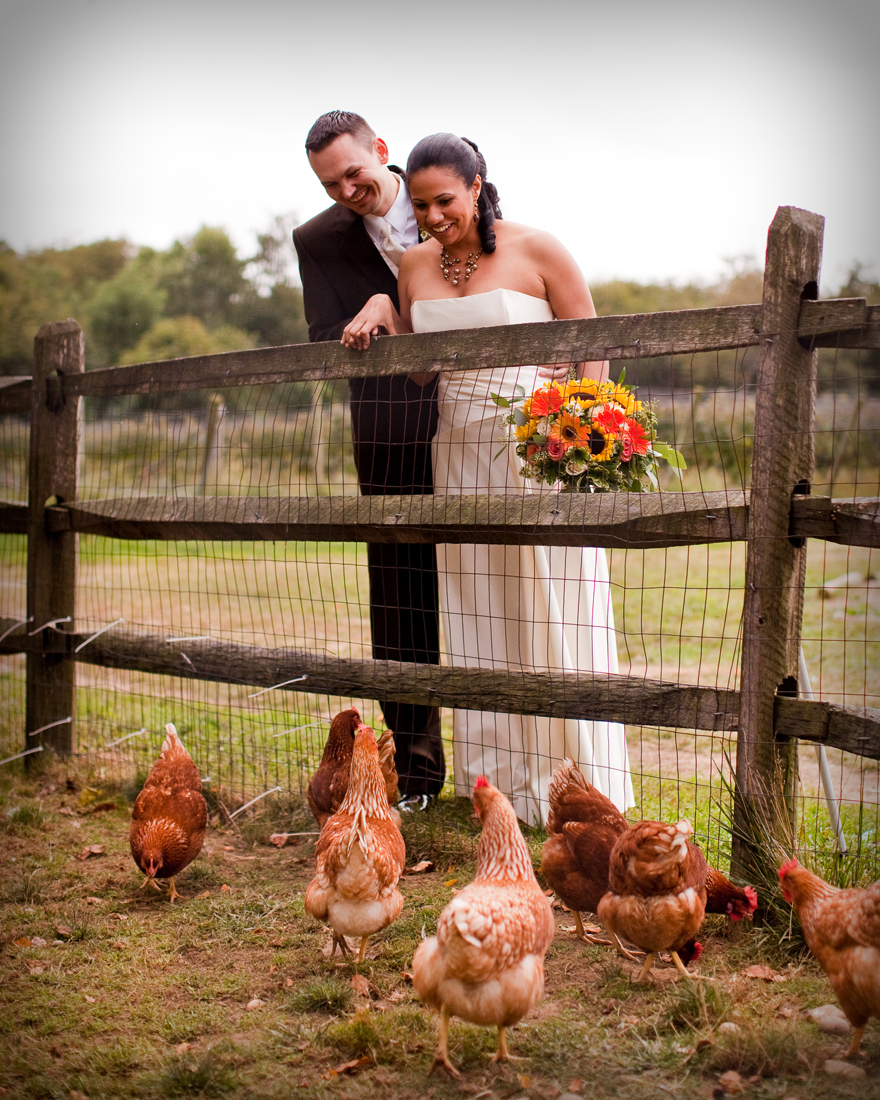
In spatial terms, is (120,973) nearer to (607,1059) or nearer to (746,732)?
(607,1059)

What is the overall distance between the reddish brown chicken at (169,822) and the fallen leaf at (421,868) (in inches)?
32.6

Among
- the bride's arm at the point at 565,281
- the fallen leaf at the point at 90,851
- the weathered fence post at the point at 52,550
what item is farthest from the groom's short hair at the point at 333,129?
the fallen leaf at the point at 90,851

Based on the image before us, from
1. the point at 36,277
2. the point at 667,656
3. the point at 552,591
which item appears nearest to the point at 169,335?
the point at 36,277

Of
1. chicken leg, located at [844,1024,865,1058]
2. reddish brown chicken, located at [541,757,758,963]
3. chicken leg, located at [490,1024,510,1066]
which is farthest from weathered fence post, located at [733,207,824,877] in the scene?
chicken leg, located at [490,1024,510,1066]

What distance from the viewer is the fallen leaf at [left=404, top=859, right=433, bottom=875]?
3422 millimetres

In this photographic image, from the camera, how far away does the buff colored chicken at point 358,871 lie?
266 cm

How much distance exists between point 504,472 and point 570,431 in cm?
57

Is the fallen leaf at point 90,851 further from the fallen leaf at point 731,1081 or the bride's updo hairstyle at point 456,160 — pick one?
the bride's updo hairstyle at point 456,160

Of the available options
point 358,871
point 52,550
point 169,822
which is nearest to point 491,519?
point 358,871

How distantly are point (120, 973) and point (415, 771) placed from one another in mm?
1641

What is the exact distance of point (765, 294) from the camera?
2791 millimetres

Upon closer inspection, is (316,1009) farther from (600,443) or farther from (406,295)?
(406,295)

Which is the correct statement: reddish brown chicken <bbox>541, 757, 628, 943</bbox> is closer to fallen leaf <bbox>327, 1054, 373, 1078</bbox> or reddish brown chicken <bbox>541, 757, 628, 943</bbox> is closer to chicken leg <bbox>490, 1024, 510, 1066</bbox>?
chicken leg <bbox>490, 1024, 510, 1066</bbox>

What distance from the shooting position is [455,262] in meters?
3.75
